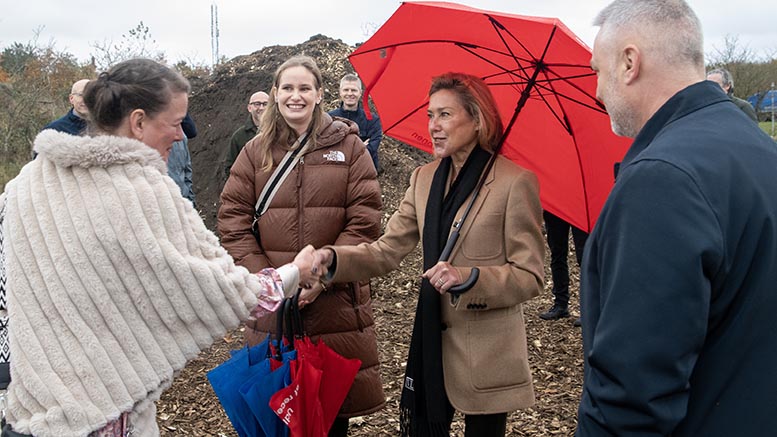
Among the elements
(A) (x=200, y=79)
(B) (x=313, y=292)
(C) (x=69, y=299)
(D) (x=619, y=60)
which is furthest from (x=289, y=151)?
(A) (x=200, y=79)

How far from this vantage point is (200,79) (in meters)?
13.7

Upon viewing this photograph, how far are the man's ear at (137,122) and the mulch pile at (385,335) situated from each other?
173 cm

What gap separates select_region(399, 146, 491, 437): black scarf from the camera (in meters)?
3.15

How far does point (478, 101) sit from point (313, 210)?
1.07 m

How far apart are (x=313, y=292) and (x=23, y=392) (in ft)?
5.08

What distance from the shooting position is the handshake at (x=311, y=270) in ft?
9.93

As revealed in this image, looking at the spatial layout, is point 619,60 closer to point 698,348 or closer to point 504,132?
point 698,348

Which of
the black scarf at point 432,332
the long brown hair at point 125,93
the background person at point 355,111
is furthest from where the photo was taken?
the background person at point 355,111

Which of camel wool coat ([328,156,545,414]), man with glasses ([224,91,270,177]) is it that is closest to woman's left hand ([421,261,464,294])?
camel wool coat ([328,156,545,414])

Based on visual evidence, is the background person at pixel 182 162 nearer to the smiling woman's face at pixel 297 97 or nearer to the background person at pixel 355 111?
the background person at pixel 355 111

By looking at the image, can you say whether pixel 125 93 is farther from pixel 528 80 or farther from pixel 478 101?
pixel 528 80

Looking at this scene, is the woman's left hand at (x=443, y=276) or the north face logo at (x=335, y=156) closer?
the woman's left hand at (x=443, y=276)

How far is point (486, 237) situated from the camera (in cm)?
309

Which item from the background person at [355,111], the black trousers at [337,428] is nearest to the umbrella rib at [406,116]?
the black trousers at [337,428]
